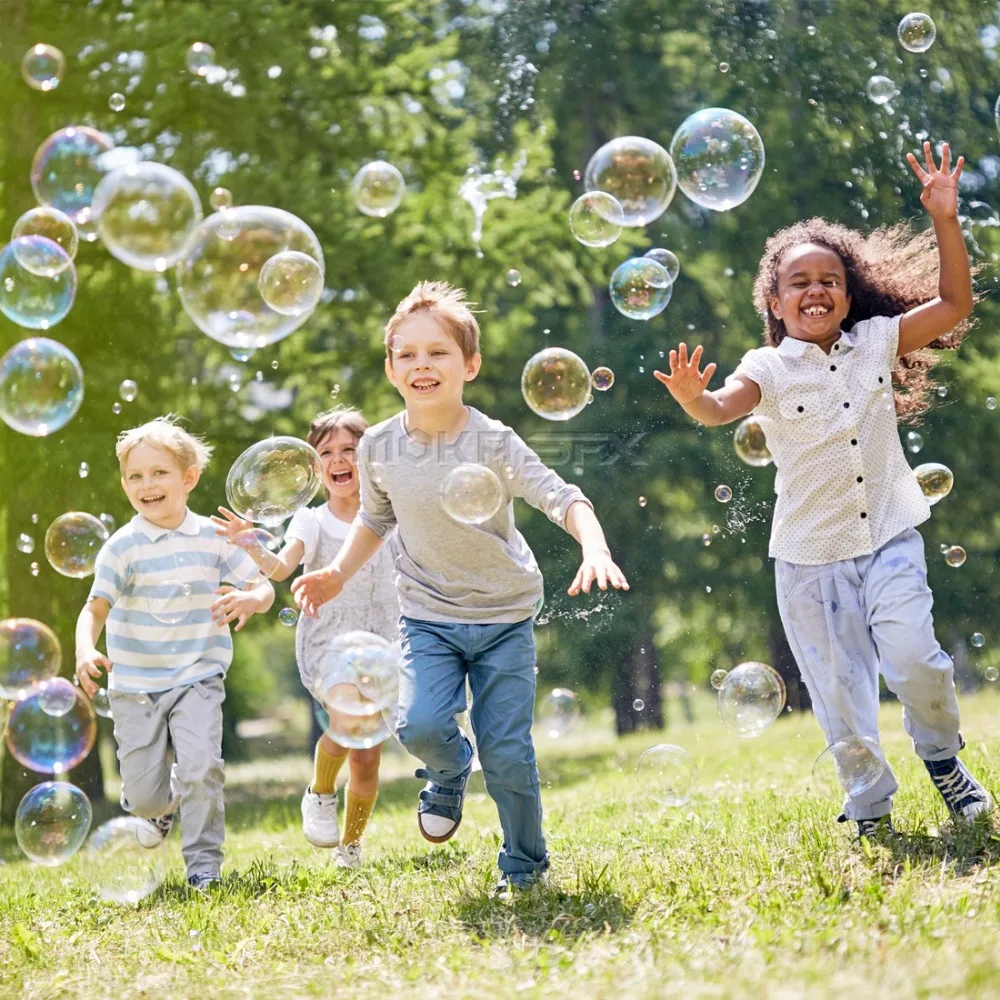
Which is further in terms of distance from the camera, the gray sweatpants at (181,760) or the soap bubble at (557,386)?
the soap bubble at (557,386)

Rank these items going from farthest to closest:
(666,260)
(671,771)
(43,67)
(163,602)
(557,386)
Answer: (43,67) < (666,260) < (557,386) < (163,602) < (671,771)

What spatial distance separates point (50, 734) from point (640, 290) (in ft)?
9.77

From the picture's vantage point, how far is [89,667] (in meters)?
4.37

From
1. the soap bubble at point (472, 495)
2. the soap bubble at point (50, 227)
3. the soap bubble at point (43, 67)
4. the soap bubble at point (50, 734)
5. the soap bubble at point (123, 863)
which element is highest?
the soap bubble at point (43, 67)

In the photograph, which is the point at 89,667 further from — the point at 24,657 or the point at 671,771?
the point at 671,771

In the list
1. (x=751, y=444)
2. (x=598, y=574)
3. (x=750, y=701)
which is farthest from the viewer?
(x=751, y=444)

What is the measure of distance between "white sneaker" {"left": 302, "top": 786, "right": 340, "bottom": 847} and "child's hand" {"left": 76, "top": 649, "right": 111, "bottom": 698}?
1.09 m

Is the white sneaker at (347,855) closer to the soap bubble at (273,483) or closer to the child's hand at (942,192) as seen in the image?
the soap bubble at (273,483)

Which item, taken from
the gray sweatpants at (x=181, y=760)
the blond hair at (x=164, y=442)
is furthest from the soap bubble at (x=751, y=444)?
the gray sweatpants at (x=181, y=760)

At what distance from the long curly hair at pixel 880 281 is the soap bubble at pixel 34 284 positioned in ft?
10.6

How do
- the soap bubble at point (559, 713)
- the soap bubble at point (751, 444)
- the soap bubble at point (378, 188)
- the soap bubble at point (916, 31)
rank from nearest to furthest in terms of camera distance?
the soap bubble at point (559, 713), the soap bubble at point (751, 444), the soap bubble at point (916, 31), the soap bubble at point (378, 188)

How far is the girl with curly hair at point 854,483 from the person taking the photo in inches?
150

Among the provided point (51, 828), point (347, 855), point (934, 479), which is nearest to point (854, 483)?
point (934, 479)

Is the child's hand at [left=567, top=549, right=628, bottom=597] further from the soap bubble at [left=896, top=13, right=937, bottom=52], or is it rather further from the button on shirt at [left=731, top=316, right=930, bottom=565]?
the soap bubble at [left=896, top=13, right=937, bottom=52]
